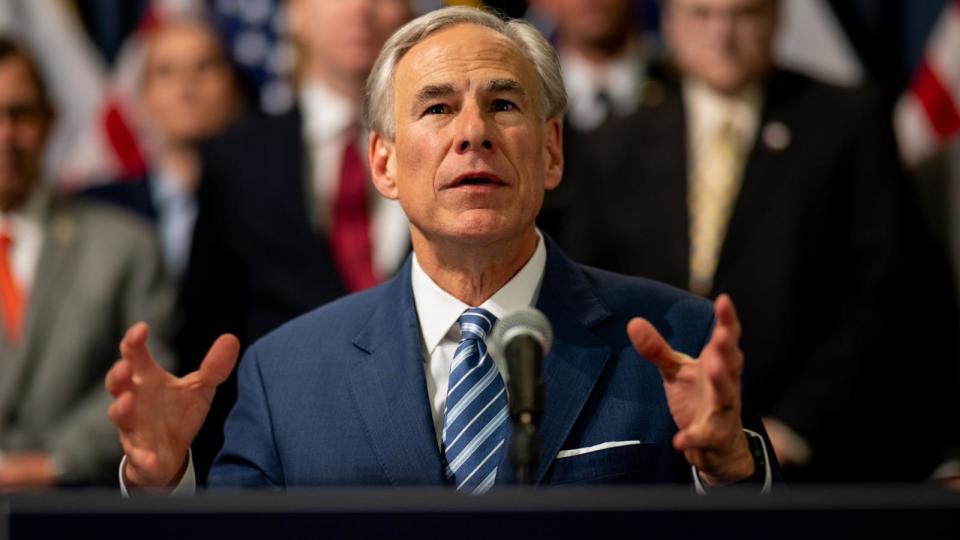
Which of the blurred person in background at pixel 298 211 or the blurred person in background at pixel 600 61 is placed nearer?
the blurred person in background at pixel 298 211

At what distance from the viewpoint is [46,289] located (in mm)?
4074

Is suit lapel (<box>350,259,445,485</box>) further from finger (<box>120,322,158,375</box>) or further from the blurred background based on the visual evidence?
the blurred background

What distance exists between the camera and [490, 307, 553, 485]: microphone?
1.86 metres

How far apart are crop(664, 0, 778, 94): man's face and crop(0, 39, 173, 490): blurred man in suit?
1.52 metres

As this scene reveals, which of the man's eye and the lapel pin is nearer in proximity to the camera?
the man's eye

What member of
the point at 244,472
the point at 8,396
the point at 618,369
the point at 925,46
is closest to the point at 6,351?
the point at 8,396

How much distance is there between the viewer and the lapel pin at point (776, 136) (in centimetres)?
384

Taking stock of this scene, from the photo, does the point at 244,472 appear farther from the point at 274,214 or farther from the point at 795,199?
the point at 795,199

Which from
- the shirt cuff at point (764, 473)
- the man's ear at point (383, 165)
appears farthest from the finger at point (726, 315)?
the man's ear at point (383, 165)

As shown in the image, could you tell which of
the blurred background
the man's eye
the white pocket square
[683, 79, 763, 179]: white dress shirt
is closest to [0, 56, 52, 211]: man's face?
the blurred background

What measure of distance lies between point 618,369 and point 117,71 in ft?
10.2

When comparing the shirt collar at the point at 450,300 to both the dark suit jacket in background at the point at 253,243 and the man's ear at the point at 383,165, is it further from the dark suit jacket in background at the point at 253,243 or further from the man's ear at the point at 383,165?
the dark suit jacket in background at the point at 253,243

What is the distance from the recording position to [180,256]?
174 inches

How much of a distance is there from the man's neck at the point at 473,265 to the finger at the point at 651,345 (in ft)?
1.28
